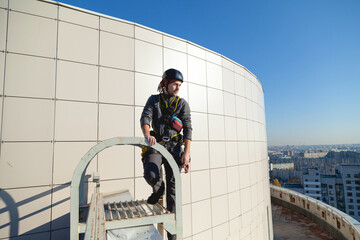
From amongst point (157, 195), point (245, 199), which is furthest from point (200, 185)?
point (157, 195)

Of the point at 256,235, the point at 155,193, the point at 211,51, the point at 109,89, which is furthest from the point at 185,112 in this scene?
the point at 256,235

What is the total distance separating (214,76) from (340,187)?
95121mm

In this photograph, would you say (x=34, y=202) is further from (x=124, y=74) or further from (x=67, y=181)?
(x=124, y=74)

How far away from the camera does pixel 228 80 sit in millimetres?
7754

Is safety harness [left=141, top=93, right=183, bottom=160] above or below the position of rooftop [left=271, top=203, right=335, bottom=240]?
above

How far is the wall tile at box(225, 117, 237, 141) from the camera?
734 centimetres

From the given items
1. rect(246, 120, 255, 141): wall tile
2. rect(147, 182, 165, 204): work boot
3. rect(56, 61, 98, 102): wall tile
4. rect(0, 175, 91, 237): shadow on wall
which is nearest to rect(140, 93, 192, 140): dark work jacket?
rect(147, 182, 165, 204): work boot

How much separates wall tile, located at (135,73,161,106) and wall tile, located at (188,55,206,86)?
1392mm

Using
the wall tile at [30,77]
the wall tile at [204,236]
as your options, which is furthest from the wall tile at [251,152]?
the wall tile at [30,77]

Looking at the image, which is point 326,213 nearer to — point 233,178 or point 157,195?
point 233,178

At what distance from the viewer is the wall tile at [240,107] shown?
26.5 ft

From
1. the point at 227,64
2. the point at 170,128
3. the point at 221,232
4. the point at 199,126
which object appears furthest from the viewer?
the point at 227,64

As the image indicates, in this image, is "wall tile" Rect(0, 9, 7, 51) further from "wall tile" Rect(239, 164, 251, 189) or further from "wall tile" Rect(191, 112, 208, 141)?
"wall tile" Rect(239, 164, 251, 189)

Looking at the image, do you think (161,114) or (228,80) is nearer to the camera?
(161,114)
